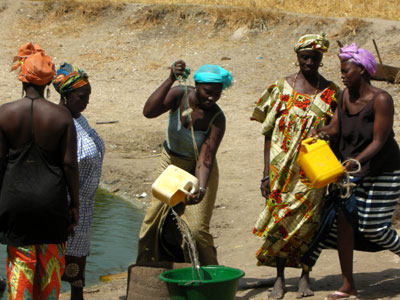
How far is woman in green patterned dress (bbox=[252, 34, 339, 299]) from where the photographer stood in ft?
17.4

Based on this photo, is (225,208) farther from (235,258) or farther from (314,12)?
(314,12)

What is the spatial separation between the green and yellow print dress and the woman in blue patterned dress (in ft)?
4.01

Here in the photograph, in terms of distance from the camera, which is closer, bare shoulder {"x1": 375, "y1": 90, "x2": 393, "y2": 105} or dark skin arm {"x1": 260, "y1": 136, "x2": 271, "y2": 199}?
bare shoulder {"x1": 375, "y1": 90, "x2": 393, "y2": 105}

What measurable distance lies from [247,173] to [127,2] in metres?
12.1

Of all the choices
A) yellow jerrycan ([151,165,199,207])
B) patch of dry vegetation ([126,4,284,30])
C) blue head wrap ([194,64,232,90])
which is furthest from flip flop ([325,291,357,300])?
patch of dry vegetation ([126,4,284,30])

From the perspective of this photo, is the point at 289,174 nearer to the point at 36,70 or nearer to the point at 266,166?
the point at 266,166

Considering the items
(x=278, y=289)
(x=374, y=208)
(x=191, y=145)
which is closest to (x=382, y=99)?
(x=374, y=208)

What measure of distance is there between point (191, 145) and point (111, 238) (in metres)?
3.16

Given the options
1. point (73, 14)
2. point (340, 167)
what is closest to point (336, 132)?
point (340, 167)

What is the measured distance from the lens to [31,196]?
4043mm

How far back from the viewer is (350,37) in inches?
655

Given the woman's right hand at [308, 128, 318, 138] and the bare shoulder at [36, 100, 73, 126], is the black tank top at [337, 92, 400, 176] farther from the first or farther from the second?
the bare shoulder at [36, 100, 73, 126]

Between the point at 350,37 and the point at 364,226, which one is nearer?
the point at 364,226

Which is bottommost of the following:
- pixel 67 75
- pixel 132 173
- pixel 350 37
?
pixel 132 173
